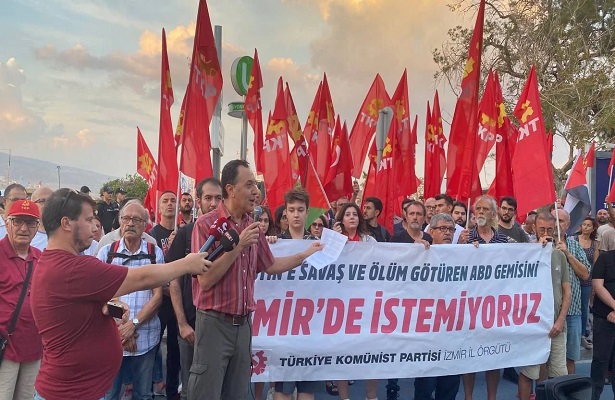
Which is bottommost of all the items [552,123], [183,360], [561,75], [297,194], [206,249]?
[183,360]

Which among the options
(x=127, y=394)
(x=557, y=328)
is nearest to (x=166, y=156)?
(x=127, y=394)

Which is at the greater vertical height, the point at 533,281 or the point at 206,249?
the point at 206,249

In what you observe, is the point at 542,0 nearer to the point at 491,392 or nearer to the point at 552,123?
the point at 552,123

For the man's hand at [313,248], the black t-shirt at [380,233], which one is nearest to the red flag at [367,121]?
the black t-shirt at [380,233]

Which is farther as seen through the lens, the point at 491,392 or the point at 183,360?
the point at 491,392

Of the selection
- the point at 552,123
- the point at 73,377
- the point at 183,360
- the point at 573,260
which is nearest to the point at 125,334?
the point at 183,360

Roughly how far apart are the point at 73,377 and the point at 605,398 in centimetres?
540

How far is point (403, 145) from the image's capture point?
10133 mm

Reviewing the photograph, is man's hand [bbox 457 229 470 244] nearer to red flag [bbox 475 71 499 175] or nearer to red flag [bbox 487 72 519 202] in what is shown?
red flag [bbox 475 71 499 175]

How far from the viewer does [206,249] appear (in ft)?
9.86

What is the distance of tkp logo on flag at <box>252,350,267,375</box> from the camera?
479 centimetres

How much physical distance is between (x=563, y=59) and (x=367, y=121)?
1504 cm

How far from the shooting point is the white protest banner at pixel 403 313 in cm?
489

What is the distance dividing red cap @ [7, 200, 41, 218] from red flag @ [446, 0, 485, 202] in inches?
188
